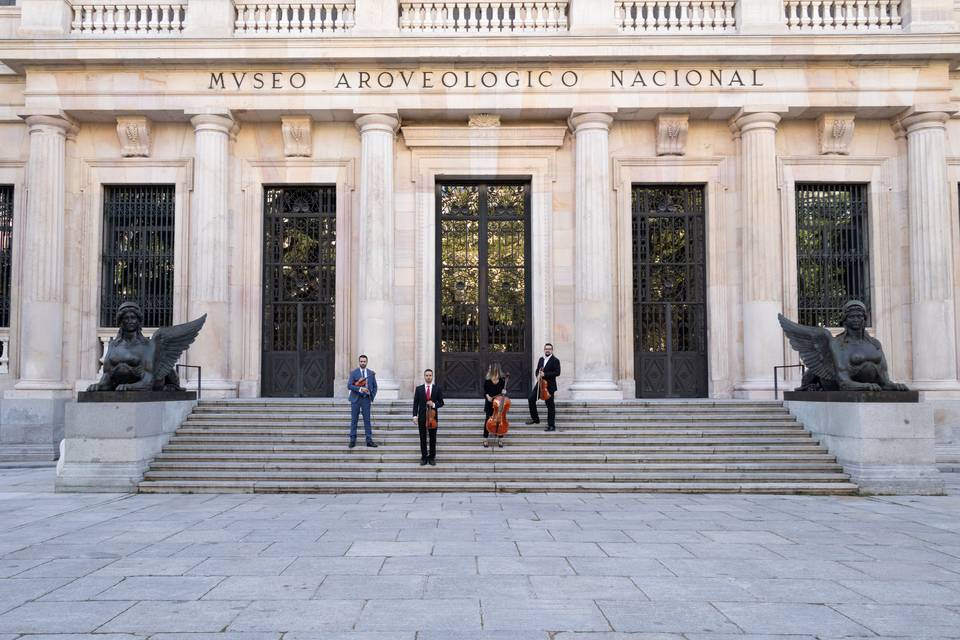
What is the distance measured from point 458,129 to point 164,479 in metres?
10.9

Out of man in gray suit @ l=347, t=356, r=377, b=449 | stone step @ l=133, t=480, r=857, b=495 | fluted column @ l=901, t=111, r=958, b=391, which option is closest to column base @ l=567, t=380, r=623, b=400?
stone step @ l=133, t=480, r=857, b=495

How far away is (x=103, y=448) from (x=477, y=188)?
1094 centimetres

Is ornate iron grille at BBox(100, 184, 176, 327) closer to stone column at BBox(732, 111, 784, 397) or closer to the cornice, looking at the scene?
the cornice

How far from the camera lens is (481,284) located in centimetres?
1977

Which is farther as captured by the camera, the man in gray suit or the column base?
the column base

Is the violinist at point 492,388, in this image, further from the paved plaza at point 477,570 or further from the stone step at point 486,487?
the paved plaza at point 477,570

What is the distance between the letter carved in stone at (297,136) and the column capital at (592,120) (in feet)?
21.3

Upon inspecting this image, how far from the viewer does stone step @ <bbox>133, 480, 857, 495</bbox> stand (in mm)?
12711

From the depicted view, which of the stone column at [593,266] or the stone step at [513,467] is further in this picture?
the stone column at [593,266]

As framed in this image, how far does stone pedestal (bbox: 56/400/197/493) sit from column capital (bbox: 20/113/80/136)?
28.3 ft

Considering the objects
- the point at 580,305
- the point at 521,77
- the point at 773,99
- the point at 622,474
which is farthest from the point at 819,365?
the point at 521,77

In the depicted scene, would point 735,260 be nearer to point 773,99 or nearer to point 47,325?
point 773,99

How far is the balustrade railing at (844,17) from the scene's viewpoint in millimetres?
18453

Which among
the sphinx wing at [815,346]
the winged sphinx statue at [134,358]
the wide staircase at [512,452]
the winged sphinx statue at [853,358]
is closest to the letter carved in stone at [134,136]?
the winged sphinx statue at [134,358]
